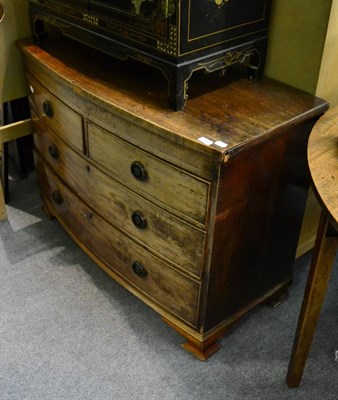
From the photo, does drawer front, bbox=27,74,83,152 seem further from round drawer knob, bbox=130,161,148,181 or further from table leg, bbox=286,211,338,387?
table leg, bbox=286,211,338,387

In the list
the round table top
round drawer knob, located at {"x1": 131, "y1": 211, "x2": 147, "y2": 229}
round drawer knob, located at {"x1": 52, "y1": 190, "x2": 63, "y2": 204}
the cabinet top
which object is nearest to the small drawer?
round drawer knob, located at {"x1": 131, "y1": 211, "x2": 147, "y2": 229}

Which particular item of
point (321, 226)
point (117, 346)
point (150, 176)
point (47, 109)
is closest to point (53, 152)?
point (47, 109)

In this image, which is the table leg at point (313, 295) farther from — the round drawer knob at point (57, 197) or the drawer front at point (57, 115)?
the round drawer knob at point (57, 197)

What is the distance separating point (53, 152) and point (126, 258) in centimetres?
52

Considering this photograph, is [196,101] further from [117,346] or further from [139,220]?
[117,346]

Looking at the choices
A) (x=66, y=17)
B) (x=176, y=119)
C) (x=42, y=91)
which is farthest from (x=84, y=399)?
(x=66, y=17)

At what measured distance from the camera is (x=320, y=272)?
1.38 meters

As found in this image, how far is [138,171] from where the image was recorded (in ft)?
5.04

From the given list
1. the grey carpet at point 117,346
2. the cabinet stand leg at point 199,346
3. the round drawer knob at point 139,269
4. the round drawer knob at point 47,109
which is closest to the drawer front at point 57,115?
the round drawer knob at point 47,109

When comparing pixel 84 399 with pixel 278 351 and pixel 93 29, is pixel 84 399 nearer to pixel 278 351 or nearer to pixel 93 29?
pixel 278 351

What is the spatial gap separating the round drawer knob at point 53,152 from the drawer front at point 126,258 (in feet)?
0.38

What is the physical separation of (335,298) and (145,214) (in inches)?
33.9

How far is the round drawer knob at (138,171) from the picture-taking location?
1.52 m

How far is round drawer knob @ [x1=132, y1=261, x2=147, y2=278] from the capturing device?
1.76 meters
